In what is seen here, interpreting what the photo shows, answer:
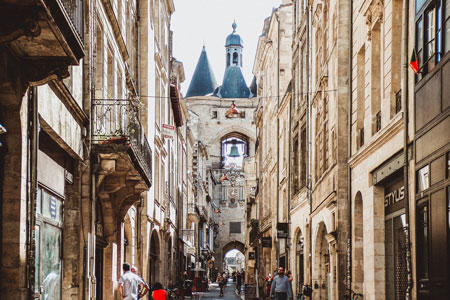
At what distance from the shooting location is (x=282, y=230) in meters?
33.6

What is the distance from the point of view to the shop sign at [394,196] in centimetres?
1531

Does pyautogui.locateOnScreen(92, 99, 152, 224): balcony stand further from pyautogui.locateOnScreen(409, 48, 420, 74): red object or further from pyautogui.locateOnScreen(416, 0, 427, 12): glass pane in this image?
pyautogui.locateOnScreen(416, 0, 427, 12): glass pane

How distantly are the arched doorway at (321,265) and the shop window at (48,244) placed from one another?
41.8 feet

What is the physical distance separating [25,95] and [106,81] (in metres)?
8.29

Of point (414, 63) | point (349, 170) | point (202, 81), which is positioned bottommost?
point (349, 170)

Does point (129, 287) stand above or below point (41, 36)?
below

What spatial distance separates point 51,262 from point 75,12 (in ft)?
13.4

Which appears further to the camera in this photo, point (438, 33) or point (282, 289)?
point (282, 289)

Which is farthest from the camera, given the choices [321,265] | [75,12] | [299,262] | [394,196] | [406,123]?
[299,262]

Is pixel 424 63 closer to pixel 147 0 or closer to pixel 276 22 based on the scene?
pixel 147 0

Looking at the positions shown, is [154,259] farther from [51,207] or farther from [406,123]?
[51,207]

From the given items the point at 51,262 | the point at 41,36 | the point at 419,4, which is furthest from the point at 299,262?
the point at 41,36

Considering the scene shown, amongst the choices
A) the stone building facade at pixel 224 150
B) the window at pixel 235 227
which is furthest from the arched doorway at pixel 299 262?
the window at pixel 235 227

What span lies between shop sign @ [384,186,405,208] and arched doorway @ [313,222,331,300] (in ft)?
26.4
